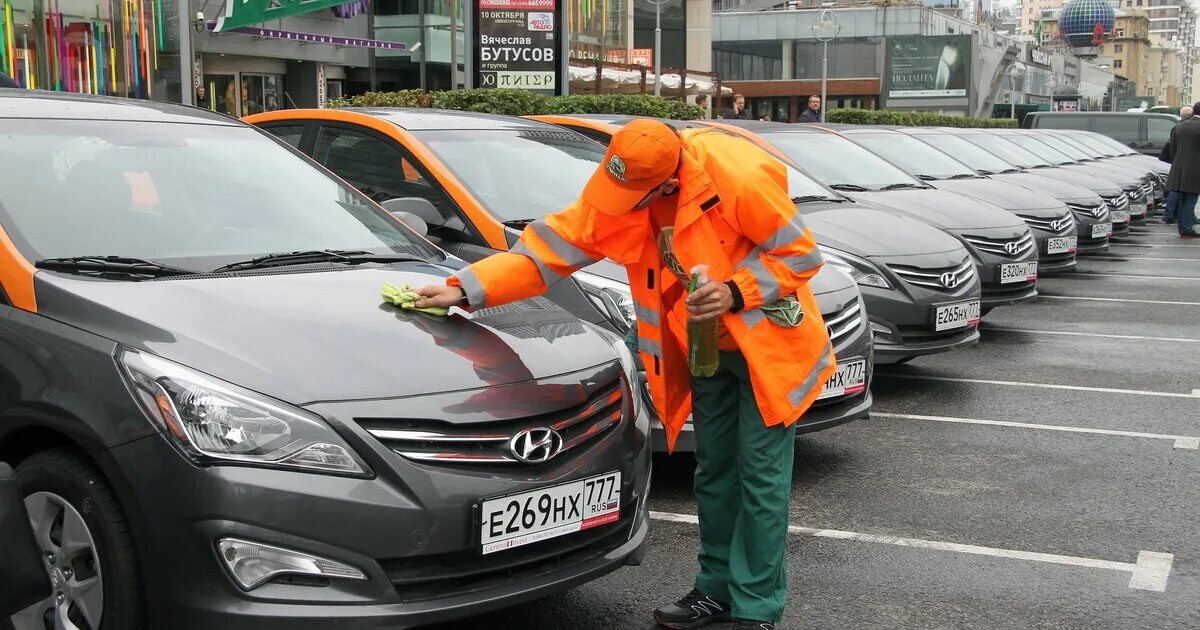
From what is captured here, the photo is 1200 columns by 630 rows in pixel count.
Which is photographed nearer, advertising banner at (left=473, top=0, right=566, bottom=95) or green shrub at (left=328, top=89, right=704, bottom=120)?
green shrub at (left=328, top=89, right=704, bottom=120)

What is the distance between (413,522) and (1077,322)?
29.8 ft

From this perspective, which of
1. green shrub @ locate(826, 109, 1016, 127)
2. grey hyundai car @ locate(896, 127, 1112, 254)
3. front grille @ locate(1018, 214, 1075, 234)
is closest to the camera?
front grille @ locate(1018, 214, 1075, 234)

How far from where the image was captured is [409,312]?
3701 millimetres

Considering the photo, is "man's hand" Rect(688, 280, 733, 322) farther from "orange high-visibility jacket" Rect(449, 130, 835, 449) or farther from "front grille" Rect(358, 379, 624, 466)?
"front grille" Rect(358, 379, 624, 466)

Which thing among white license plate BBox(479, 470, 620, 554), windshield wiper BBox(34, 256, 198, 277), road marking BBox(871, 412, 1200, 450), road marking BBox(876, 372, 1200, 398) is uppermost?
windshield wiper BBox(34, 256, 198, 277)

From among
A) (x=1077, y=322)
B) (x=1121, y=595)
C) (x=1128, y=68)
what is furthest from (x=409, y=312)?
(x=1128, y=68)

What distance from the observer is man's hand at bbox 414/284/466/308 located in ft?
12.2

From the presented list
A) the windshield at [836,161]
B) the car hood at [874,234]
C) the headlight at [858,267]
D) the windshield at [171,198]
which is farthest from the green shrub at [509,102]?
the windshield at [171,198]

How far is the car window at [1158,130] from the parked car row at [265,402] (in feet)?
95.9

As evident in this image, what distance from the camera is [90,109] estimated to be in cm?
438

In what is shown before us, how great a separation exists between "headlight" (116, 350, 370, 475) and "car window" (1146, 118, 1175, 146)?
1238 inches

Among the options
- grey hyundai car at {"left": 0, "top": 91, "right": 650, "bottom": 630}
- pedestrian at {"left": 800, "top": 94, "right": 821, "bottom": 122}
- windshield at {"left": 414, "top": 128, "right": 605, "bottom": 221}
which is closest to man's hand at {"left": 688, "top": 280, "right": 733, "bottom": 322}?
grey hyundai car at {"left": 0, "top": 91, "right": 650, "bottom": 630}

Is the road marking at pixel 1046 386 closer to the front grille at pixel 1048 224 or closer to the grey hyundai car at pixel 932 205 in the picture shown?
the grey hyundai car at pixel 932 205

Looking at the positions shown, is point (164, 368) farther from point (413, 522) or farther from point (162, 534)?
point (413, 522)
